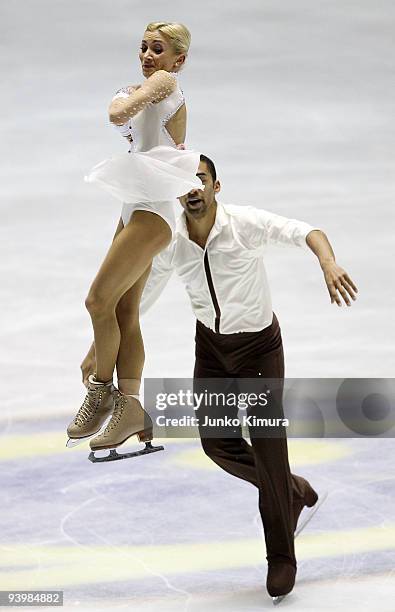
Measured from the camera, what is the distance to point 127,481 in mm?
6746

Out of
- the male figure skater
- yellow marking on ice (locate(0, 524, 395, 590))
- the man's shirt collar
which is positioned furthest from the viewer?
yellow marking on ice (locate(0, 524, 395, 590))

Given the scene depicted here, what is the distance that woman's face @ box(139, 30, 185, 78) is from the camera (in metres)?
3.92

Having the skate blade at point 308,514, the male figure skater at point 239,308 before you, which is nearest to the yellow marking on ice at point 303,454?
the skate blade at point 308,514

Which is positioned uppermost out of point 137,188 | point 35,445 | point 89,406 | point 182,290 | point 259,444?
point 137,188

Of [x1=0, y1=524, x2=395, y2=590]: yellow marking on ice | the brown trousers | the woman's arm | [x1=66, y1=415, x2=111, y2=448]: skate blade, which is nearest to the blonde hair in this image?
the woman's arm

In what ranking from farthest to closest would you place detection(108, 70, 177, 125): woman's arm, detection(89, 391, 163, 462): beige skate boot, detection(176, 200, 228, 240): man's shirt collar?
1. detection(176, 200, 228, 240): man's shirt collar
2. detection(89, 391, 163, 462): beige skate boot
3. detection(108, 70, 177, 125): woman's arm

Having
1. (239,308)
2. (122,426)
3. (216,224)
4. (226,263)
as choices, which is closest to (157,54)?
(216,224)

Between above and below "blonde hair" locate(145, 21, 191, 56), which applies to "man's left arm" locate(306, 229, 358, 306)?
below

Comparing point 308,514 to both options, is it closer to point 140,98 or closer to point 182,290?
point 140,98

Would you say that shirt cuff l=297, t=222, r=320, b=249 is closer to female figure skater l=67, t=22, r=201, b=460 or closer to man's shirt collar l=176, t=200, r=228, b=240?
man's shirt collar l=176, t=200, r=228, b=240

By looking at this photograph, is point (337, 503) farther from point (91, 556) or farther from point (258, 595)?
point (91, 556)

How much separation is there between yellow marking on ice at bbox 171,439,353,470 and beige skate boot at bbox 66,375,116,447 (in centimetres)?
293

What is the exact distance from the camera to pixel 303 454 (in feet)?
23.2

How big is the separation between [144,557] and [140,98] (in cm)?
A: 305
